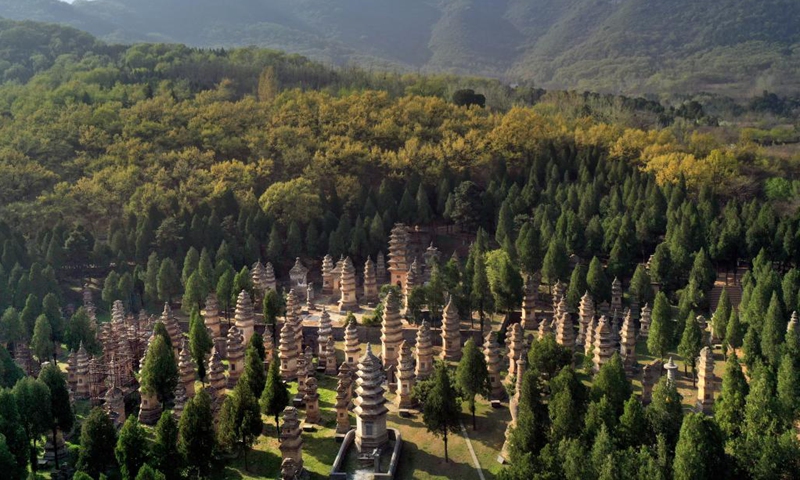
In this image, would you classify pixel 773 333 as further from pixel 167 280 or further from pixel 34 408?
pixel 167 280

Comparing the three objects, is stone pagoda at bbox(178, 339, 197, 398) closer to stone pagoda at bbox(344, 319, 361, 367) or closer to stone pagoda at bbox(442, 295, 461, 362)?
stone pagoda at bbox(344, 319, 361, 367)

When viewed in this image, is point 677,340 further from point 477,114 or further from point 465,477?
point 477,114

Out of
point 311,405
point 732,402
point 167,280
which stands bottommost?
point 311,405

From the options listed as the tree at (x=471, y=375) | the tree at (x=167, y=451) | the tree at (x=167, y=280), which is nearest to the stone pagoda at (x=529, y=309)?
the tree at (x=471, y=375)

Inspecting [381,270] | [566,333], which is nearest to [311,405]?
[566,333]

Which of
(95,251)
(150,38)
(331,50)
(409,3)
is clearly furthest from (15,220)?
(409,3)

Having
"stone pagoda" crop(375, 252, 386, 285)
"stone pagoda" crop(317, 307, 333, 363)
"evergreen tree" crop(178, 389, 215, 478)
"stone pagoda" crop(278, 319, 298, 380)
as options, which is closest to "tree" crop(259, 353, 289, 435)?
"evergreen tree" crop(178, 389, 215, 478)

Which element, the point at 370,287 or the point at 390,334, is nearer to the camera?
the point at 390,334
